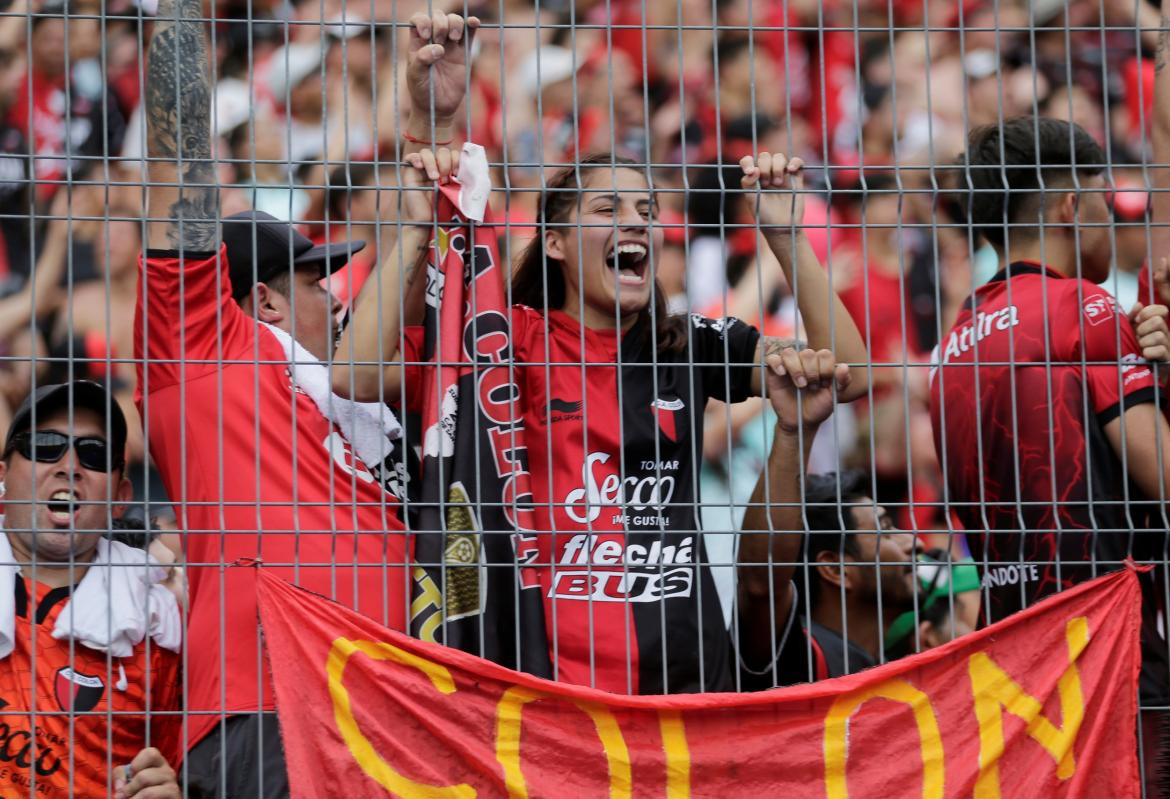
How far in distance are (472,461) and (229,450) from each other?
2.02 ft

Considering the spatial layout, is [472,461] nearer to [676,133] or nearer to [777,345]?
[777,345]

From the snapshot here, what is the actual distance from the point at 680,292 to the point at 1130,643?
10.8 feet

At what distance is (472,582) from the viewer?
4.51 metres

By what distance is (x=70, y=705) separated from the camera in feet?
14.7

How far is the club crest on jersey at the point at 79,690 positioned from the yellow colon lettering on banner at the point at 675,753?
143 centimetres

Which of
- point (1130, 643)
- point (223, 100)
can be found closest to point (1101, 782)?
point (1130, 643)

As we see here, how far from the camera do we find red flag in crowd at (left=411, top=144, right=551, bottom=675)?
450 centimetres

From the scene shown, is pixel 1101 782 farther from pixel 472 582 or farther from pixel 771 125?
pixel 771 125

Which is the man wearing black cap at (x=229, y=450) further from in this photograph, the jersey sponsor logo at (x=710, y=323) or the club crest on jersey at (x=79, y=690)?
the jersey sponsor logo at (x=710, y=323)

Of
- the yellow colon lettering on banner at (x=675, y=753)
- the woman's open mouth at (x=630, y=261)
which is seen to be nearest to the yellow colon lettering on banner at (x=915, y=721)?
the yellow colon lettering on banner at (x=675, y=753)

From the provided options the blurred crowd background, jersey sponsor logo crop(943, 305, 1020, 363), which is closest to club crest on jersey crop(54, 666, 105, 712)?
the blurred crowd background

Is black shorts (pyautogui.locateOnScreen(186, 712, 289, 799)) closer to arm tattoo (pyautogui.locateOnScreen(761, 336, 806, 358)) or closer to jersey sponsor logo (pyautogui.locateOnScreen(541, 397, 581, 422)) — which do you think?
jersey sponsor logo (pyautogui.locateOnScreen(541, 397, 581, 422))

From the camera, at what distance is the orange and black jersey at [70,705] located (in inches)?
176

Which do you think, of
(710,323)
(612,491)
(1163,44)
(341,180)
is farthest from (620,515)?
(341,180)
